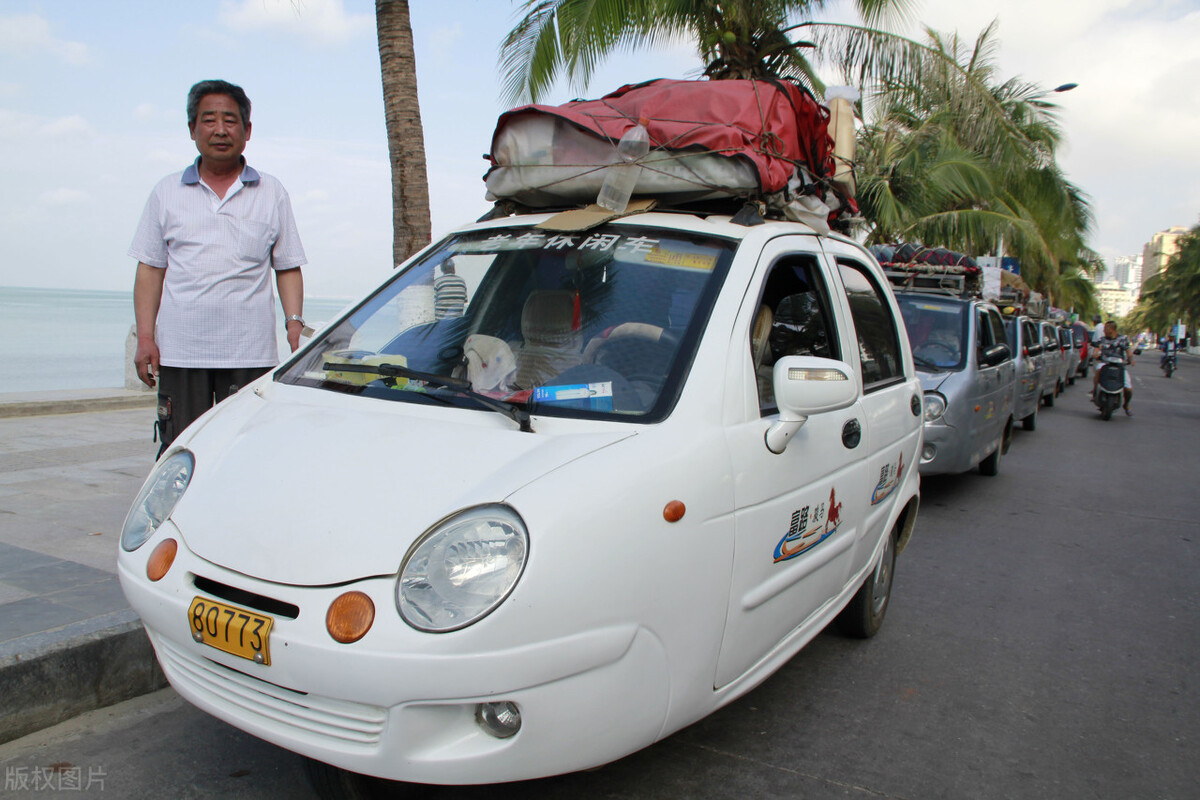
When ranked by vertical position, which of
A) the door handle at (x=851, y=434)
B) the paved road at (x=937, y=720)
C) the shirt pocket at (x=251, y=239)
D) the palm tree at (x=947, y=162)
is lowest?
the paved road at (x=937, y=720)

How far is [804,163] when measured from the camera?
3703 millimetres

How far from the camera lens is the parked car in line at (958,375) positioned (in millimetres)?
7340

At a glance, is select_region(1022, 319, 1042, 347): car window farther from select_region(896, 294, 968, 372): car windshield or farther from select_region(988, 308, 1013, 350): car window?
select_region(896, 294, 968, 372): car windshield

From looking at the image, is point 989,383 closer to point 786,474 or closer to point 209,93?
point 786,474

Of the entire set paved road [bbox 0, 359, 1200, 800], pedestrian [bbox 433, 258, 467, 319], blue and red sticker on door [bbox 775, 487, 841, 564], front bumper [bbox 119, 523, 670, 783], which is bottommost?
paved road [bbox 0, 359, 1200, 800]

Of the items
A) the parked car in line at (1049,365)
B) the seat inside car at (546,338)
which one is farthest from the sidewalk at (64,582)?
the parked car in line at (1049,365)

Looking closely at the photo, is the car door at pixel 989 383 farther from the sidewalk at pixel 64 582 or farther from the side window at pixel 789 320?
the sidewalk at pixel 64 582

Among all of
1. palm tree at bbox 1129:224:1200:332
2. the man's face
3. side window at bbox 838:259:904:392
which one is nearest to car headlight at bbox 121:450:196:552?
the man's face

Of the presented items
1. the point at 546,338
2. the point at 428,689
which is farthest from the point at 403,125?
the point at 428,689

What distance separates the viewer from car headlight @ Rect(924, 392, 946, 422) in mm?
7316

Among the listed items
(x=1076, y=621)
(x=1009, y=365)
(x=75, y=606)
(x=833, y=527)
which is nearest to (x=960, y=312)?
(x=1009, y=365)

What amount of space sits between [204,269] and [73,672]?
5.57 ft

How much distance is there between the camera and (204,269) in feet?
12.9

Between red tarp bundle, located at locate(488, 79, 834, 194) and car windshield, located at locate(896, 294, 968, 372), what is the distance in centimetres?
455
